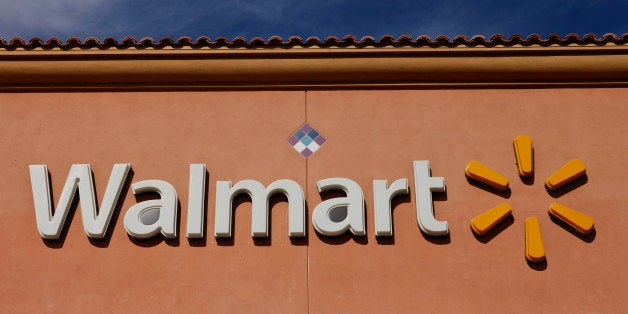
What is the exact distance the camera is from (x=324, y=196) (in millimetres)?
7551

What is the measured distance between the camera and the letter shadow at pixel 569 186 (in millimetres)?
7559

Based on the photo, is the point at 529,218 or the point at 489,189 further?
the point at 489,189

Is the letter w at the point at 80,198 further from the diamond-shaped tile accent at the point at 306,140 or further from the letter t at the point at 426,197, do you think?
the letter t at the point at 426,197

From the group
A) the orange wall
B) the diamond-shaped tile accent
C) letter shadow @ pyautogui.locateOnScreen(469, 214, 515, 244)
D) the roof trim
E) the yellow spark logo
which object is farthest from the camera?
the roof trim

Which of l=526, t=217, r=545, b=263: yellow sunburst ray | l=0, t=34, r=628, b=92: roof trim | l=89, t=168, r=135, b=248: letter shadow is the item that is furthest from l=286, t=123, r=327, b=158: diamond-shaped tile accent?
l=526, t=217, r=545, b=263: yellow sunburst ray

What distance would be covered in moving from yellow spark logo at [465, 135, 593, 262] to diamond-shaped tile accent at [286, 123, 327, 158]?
5.88 feet

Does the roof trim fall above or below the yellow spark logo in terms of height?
above

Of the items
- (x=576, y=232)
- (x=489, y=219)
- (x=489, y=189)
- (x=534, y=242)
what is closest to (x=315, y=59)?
(x=489, y=189)

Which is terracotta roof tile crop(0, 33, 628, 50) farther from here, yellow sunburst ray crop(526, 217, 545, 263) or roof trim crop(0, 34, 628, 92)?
yellow sunburst ray crop(526, 217, 545, 263)

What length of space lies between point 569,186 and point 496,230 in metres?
1.07

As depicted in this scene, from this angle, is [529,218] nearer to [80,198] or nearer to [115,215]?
[115,215]

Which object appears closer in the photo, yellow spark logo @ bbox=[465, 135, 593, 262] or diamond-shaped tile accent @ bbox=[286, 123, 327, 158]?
yellow spark logo @ bbox=[465, 135, 593, 262]

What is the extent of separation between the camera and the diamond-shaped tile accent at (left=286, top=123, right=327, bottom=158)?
7.84 m

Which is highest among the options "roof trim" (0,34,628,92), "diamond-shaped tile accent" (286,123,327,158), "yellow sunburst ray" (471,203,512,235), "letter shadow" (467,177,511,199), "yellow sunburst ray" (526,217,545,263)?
"roof trim" (0,34,628,92)
